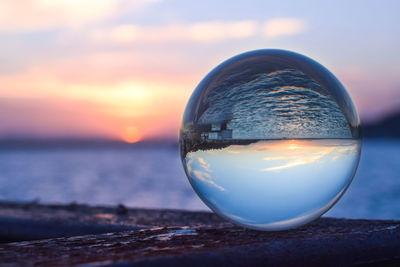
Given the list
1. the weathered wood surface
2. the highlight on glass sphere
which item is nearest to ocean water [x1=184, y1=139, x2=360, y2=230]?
the highlight on glass sphere

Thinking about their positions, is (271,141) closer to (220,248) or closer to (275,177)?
(275,177)

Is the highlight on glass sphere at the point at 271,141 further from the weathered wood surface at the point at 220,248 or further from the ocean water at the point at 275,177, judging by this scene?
the weathered wood surface at the point at 220,248

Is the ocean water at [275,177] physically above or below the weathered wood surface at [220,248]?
above

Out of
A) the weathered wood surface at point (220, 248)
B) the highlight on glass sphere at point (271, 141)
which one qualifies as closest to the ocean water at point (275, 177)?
the highlight on glass sphere at point (271, 141)

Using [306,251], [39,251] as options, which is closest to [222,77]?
[306,251]

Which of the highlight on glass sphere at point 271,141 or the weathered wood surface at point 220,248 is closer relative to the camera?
the weathered wood surface at point 220,248

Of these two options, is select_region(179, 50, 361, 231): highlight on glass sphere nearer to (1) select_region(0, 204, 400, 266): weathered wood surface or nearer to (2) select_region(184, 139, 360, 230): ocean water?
(2) select_region(184, 139, 360, 230): ocean water

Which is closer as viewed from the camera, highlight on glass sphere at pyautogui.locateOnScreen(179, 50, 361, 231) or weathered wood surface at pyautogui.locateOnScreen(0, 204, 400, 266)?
weathered wood surface at pyautogui.locateOnScreen(0, 204, 400, 266)
